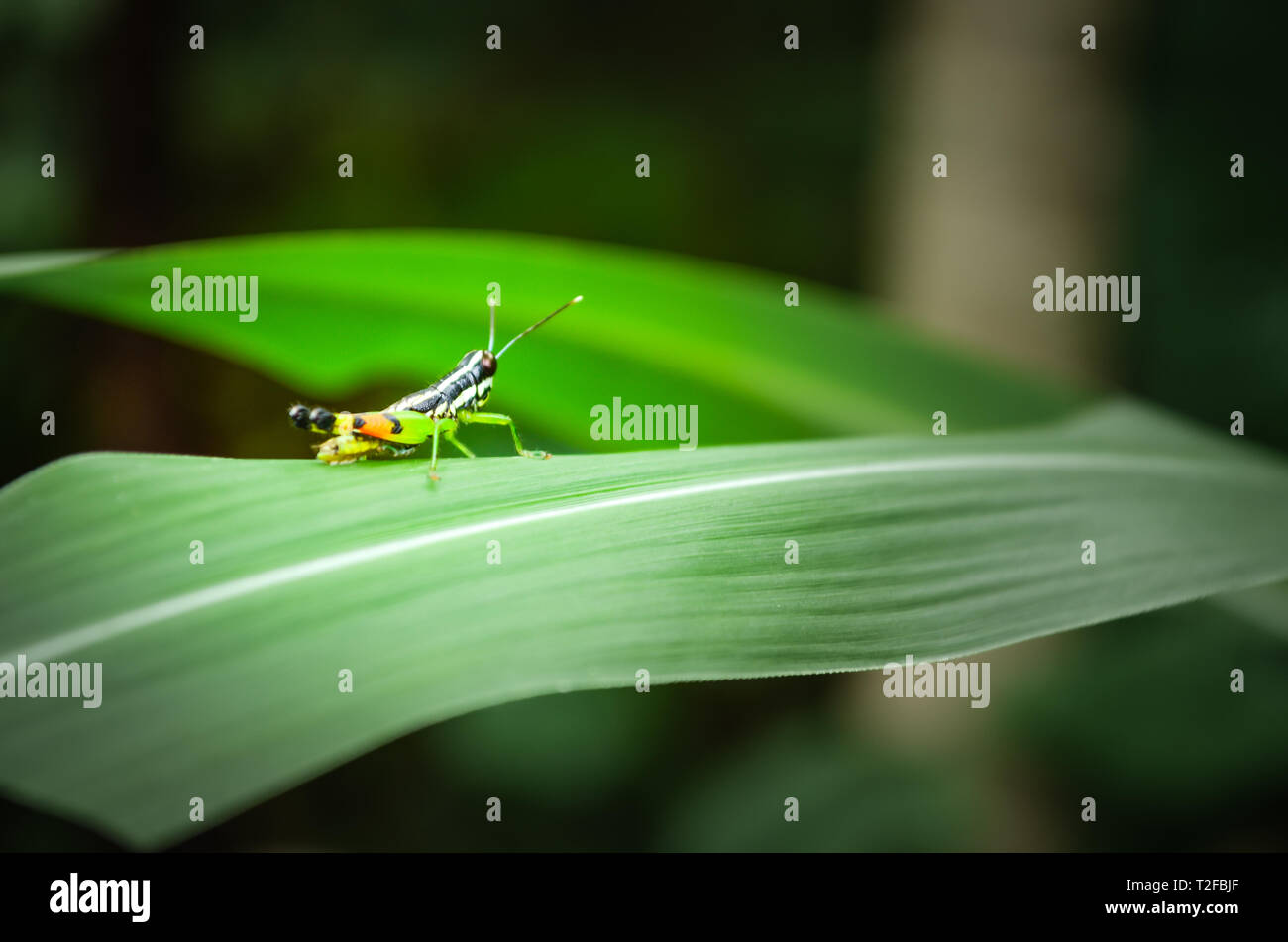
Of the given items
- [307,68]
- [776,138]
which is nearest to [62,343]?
[307,68]

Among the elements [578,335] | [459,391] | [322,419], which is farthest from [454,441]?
[578,335]

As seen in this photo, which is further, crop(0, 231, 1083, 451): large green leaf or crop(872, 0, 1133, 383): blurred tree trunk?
crop(872, 0, 1133, 383): blurred tree trunk

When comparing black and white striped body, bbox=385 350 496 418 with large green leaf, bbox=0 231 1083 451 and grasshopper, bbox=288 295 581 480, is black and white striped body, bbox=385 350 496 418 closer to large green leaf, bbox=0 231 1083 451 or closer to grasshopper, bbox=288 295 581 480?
grasshopper, bbox=288 295 581 480

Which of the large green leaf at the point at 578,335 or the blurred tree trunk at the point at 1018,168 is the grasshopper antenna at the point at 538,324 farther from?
the blurred tree trunk at the point at 1018,168

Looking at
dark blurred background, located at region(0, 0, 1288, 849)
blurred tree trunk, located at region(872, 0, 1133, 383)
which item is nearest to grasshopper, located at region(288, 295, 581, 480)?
dark blurred background, located at region(0, 0, 1288, 849)

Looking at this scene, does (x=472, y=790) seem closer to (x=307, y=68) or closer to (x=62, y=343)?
(x=62, y=343)

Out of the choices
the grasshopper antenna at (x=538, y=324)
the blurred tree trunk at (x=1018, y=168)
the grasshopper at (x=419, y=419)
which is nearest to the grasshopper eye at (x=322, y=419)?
the grasshopper at (x=419, y=419)
